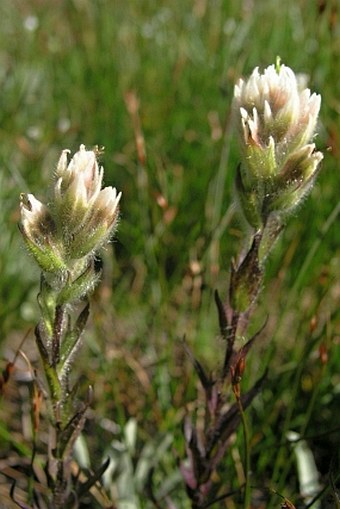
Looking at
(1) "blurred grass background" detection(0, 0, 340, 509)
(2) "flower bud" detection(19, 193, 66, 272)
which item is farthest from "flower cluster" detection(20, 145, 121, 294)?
(1) "blurred grass background" detection(0, 0, 340, 509)

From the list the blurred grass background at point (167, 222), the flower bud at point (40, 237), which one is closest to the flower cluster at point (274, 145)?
the blurred grass background at point (167, 222)

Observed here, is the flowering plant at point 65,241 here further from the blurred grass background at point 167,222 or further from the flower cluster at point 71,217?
the blurred grass background at point 167,222

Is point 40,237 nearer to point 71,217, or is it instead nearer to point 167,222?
point 71,217

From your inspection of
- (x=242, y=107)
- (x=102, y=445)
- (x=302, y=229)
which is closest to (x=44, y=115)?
(x=302, y=229)

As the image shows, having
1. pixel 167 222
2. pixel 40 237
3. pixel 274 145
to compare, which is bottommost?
pixel 40 237

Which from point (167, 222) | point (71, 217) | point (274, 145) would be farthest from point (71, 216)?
point (167, 222)

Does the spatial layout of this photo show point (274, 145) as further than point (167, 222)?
No
